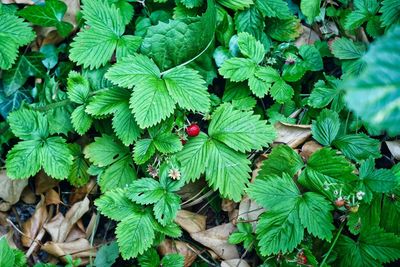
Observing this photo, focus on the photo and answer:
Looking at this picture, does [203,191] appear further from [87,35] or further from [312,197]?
[87,35]

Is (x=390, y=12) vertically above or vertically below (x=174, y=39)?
above

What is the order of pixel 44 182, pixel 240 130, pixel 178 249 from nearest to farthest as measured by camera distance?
pixel 240 130 < pixel 178 249 < pixel 44 182

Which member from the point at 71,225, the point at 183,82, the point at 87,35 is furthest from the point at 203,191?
the point at 87,35

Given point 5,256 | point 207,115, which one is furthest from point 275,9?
point 5,256

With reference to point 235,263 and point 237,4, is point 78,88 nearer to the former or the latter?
point 237,4

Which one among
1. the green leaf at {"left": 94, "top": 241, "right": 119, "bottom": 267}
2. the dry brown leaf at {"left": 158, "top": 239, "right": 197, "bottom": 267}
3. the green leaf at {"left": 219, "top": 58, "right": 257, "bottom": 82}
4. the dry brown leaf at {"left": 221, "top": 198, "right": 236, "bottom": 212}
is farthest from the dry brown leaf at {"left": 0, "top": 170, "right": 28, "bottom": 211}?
the green leaf at {"left": 219, "top": 58, "right": 257, "bottom": 82}

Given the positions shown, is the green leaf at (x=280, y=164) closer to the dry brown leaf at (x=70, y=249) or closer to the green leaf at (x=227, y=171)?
the green leaf at (x=227, y=171)
